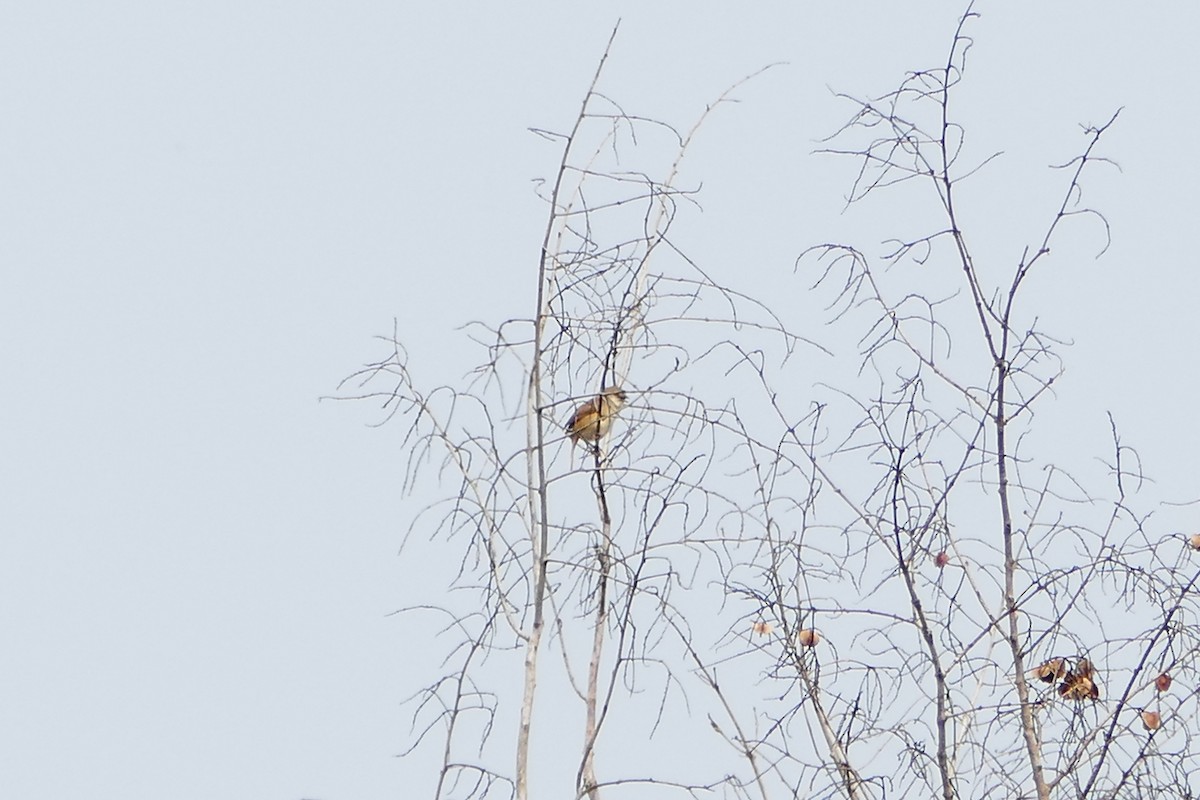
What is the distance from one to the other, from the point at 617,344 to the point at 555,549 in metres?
0.38

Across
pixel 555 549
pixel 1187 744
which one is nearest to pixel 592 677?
pixel 555 549

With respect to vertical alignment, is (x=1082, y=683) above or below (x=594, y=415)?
below

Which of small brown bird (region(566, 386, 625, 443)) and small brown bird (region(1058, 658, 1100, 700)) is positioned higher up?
small brown bird (region(566, 386, 625, 443))

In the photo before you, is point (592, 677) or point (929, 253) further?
point (929, 253)

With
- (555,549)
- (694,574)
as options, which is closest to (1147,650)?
(694,574)

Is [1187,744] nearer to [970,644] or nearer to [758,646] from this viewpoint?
[970,644]

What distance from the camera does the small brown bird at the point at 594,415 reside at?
3162mm

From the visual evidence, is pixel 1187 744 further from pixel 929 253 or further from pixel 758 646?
pixel 929 253

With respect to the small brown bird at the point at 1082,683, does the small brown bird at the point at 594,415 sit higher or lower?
higher

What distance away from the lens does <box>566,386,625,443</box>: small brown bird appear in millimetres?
3162

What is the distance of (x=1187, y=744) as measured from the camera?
314 centimetres

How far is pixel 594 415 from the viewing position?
320cm

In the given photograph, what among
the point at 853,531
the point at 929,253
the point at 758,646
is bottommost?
the point at 758,646

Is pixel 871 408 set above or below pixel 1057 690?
above
